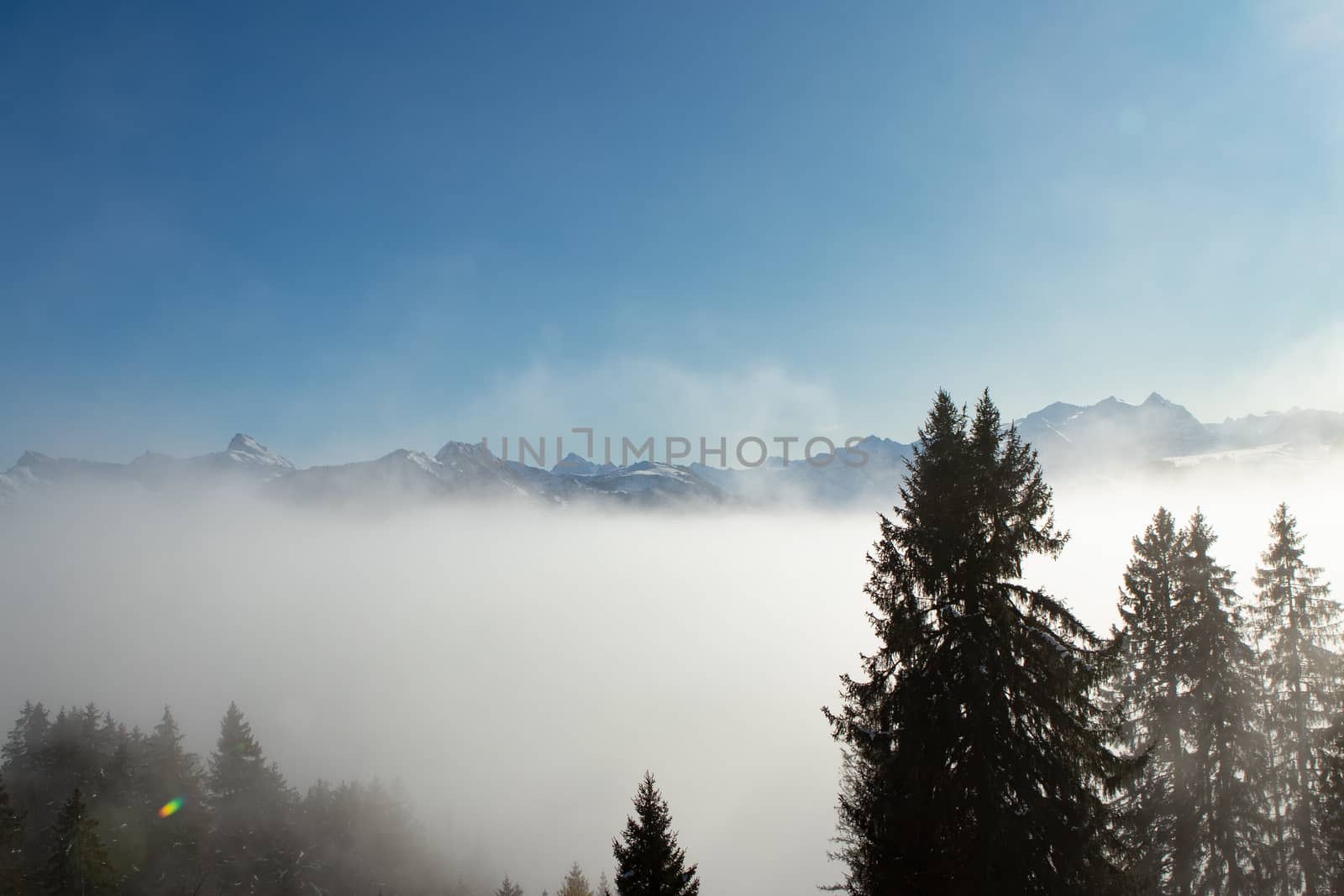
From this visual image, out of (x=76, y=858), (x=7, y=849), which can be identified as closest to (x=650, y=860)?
(x=7, y=849)

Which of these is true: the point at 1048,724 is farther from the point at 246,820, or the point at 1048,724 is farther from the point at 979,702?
the point at 246,820

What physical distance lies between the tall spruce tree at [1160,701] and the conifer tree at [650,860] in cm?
1497

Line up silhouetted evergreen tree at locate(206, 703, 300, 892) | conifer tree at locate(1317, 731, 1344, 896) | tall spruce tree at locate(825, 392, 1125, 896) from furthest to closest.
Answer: silhouetted evergreen tree at locate(206, 703, 300, 892) < conifer tree at locate(1317, 731, 1344, 896) < tall spruce tree at locate(825, 392, 1125, 896)

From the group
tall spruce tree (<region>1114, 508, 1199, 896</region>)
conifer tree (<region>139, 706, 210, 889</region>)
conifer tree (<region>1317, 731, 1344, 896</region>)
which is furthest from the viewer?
conifer tree (<region>139, 706, 210, 889</region>)

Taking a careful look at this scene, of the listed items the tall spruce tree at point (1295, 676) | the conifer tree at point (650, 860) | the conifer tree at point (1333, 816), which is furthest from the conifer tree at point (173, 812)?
the conifer tree at point (1333, 816)

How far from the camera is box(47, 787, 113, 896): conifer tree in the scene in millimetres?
40219

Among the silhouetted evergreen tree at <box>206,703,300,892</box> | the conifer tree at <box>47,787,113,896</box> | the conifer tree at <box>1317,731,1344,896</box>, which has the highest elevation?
the conifer tree at <box>1317,731,1344,896</box>

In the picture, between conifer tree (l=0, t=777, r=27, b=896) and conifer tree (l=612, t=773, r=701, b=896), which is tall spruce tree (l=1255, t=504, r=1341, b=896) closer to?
conifer tree (l=612, t=773, r=701, b=896)

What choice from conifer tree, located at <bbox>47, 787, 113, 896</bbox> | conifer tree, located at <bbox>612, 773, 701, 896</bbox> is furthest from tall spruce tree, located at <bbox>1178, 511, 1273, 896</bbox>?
conifer tree, located at <bbox>47, 787, 113, 896</bbox>

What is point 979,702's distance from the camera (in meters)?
14.0

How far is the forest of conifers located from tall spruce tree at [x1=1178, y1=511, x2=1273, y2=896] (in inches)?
2.4

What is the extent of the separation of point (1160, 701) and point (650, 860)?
57.2 feet

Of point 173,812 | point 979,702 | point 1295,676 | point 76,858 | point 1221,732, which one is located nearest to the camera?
point 979,702

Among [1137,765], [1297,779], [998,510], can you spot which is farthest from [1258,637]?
[998,510]
